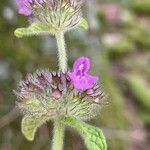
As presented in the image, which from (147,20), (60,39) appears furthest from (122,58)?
(60,39)

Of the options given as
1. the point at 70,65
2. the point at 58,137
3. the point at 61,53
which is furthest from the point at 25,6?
the point at 70,65

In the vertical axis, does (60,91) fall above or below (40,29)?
below

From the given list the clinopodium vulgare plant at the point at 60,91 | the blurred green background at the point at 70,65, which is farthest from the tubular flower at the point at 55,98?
the blurred green background at the point at 70,65

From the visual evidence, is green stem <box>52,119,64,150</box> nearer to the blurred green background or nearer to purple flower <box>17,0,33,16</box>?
purple flower <box>17,0,33,16</box>

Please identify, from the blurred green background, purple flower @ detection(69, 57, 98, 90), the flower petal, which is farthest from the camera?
the blurred green background

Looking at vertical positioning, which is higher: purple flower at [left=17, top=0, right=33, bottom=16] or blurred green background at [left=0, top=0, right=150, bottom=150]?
blurred green background at [left=0, top=0, right=150, bottom=150]

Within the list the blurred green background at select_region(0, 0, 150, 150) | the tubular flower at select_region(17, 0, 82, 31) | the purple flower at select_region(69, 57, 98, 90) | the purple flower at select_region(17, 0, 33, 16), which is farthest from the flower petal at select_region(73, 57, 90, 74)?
the blurred green background at select_region(0, 0, 150, 150)

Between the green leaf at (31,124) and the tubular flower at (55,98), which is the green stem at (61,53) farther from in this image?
the green leaf at (31,124)

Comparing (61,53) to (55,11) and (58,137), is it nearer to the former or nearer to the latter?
(55,11)
